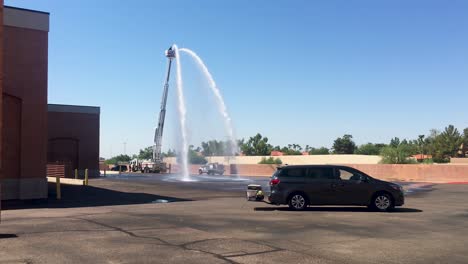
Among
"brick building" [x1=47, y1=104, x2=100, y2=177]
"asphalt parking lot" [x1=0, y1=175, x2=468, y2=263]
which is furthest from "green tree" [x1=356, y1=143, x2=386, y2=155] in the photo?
"asphalt parking lot" [x1=0, y1=175, x2=468, y2=263]

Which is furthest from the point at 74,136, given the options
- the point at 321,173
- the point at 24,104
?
the point at 321,173

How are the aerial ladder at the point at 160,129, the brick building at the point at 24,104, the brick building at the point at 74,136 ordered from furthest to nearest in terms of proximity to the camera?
the aerial ladder at the point at 160,129 → the brick building at the point at 74,136 → the brick building at the point at 24,104

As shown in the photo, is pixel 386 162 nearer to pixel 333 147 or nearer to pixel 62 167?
pixel 62 167

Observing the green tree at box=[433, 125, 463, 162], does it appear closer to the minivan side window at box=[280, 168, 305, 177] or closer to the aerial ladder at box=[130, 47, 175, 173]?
the aerial ladder at box=[130, 47, 175, 173]

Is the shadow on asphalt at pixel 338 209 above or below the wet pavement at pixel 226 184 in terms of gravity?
below

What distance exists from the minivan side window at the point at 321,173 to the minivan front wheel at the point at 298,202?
2.62 ft

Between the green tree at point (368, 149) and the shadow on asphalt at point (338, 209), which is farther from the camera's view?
the green tree at point (368, 149)

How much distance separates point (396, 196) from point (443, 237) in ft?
19.2

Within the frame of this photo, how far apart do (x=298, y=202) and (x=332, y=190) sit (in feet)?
4.10

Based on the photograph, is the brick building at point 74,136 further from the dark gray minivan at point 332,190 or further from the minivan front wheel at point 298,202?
the minivan front wheel at point 298,202

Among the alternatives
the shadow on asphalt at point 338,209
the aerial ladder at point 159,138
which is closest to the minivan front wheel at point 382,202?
the shadow on asphalt at point 338,209

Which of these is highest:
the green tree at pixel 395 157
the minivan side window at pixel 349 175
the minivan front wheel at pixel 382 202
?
the green tree at pixel 395 157

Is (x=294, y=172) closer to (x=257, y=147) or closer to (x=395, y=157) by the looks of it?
(x=395, y=157)

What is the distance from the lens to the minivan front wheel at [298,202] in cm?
1705
